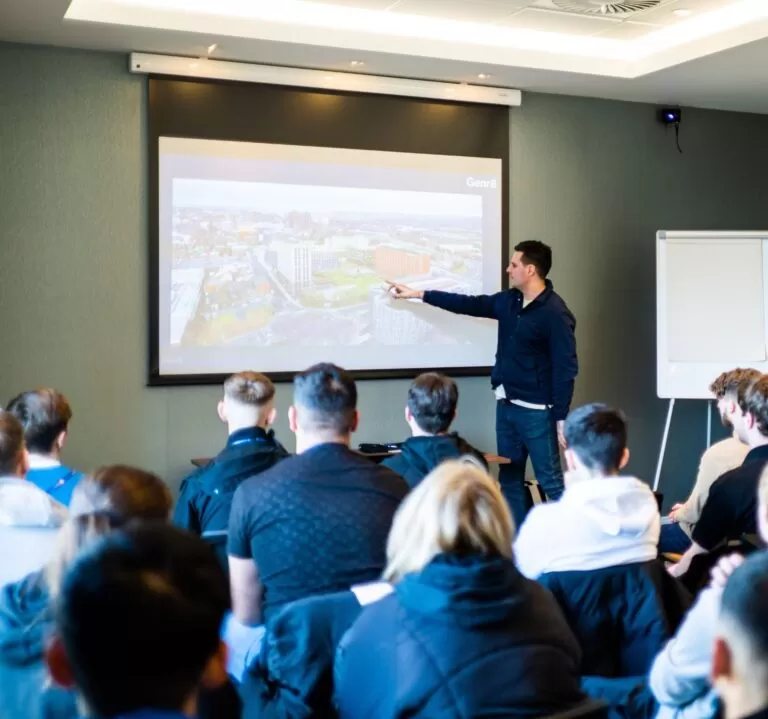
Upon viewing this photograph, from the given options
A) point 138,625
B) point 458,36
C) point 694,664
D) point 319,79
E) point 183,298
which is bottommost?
point 694,664

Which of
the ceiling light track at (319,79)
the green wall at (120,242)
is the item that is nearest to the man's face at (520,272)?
the green wall at (120,242)

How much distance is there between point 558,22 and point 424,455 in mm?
2888

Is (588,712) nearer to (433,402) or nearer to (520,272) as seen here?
(433,402)

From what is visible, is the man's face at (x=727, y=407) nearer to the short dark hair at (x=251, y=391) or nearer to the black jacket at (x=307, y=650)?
the short dark hair at (x=251, y=391)

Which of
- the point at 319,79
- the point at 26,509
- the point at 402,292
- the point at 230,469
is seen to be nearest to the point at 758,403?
the point at 230,469

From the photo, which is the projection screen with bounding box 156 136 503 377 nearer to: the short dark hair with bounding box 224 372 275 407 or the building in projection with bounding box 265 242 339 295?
the building in projection with bounding box 265 242 339 295

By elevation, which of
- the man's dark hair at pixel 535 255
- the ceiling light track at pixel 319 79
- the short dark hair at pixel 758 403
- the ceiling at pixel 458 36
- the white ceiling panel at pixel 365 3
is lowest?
the short dark hair at pixel 758 403

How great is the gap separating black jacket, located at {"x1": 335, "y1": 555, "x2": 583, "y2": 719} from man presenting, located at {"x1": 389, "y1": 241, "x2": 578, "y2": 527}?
351 cm

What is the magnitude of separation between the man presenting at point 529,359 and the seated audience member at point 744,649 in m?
3.97

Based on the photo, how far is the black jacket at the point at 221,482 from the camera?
292 centimetres

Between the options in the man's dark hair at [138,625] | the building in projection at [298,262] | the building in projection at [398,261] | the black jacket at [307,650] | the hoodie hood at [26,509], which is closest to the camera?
the man's dark hair at [138,625]

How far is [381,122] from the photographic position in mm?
5324

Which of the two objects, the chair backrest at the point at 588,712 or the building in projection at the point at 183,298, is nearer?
the chair backrest at the point at 588,712

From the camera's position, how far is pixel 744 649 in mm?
1144
